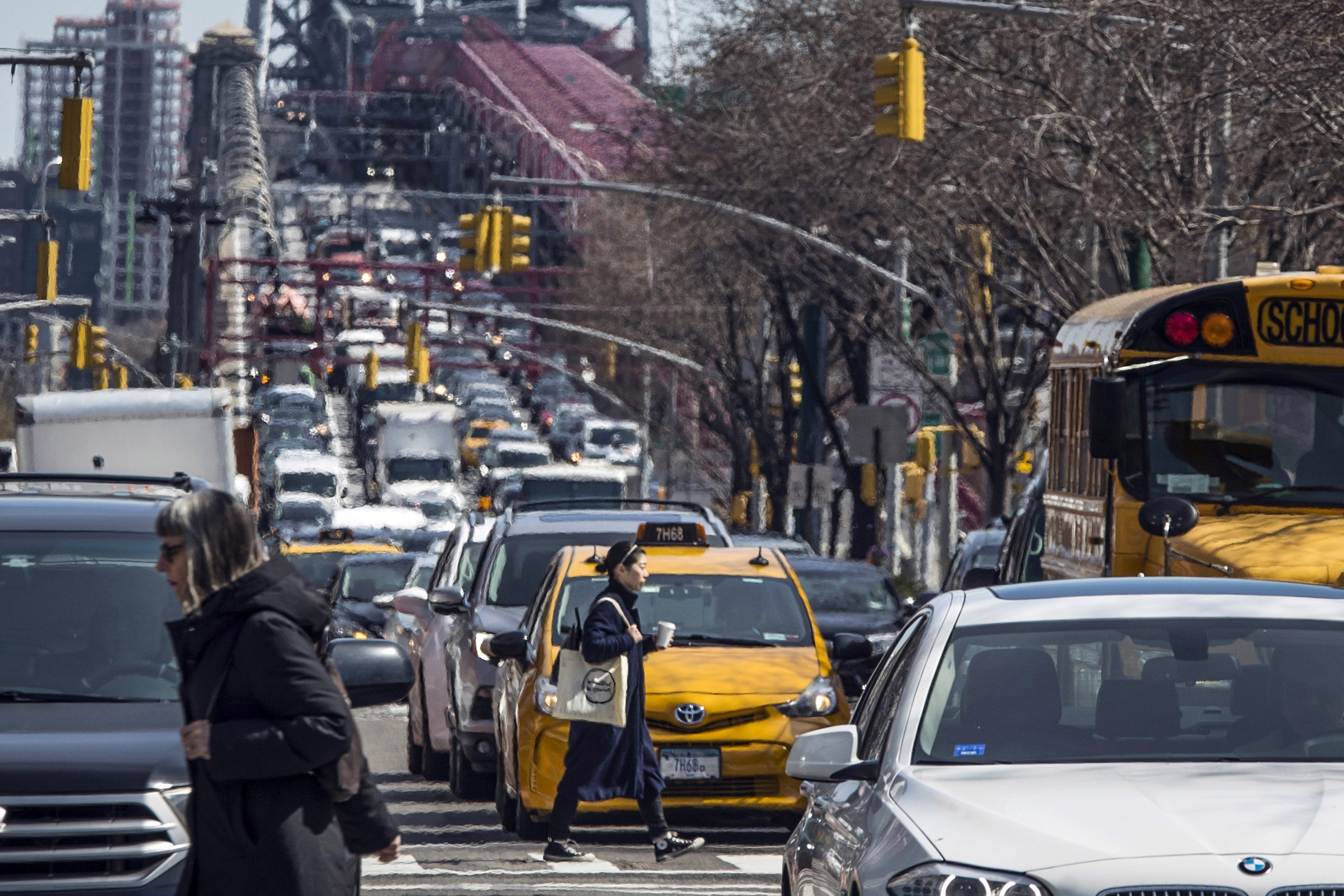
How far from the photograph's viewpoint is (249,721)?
5.37m

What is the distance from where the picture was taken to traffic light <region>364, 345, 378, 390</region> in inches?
3627

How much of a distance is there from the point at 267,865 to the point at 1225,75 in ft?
58.0

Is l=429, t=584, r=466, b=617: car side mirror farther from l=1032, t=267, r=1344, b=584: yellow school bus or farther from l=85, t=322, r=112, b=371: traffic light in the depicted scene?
l=85, t=322, r=112, b=371: traffic light

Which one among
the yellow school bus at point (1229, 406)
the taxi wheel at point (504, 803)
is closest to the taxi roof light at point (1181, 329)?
the yellow school bus at point (1229, 406)

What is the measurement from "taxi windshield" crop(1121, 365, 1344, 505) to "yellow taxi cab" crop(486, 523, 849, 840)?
2159 millimetres

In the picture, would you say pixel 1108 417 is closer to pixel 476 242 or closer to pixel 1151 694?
pixel 1151 694

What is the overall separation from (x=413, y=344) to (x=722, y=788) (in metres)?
56.2

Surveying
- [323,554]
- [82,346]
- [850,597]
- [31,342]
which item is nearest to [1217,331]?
[850,597]

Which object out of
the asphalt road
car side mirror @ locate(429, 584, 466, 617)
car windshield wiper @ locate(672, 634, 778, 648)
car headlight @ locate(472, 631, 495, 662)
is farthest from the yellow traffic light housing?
car windshield wiper @ locate(672, 634, 778, 648)

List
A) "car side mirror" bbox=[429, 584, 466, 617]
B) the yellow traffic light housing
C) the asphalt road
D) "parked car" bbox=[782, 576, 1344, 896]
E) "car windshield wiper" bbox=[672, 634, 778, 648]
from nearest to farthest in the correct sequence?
"parked car" bbox=[782, 576, 1344, 896] < the asphalt road < "car windshield wiper" bbox=[672, 634, 778, 648] < "car side mirror" bbox=[429, 584, 466, 617] < the yellow traffic light housing

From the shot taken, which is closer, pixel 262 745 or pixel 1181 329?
pixel 262 745

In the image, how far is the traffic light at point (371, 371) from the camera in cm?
9212

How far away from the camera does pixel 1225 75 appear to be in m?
21.4

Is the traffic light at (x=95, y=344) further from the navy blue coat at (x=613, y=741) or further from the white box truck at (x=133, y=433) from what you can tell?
the navy blue coat at (x=613, y=741)
